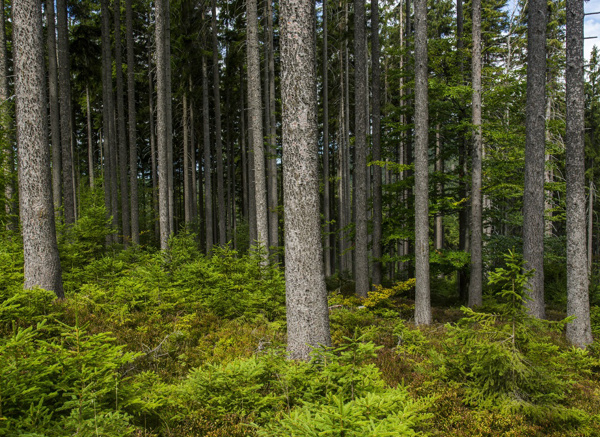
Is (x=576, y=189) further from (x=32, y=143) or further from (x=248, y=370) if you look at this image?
(x=32, y=143)

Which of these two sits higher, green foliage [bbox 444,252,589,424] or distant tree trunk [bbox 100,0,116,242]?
distant tree trunk [bbox 100,0,116,242]

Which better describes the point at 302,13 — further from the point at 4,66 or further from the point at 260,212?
the point at 4,66

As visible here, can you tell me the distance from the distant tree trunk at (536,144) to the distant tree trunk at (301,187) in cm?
751

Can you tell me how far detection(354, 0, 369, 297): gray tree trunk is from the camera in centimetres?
1238

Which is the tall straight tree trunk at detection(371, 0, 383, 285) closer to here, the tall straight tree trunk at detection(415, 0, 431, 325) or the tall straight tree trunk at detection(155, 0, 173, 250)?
the tall straight tree trunk at detection(415, 0, 431, 325)

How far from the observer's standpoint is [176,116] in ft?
80.1

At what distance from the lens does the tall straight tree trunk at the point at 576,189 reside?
26.8ft

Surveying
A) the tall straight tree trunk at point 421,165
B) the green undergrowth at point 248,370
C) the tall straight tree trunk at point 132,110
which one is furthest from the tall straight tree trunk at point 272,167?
the tall straight tree trunk at point 421,165

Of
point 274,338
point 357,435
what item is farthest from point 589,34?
point 357,435

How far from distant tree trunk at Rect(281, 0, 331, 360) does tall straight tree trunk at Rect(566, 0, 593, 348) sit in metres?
6.77

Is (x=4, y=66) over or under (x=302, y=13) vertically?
over

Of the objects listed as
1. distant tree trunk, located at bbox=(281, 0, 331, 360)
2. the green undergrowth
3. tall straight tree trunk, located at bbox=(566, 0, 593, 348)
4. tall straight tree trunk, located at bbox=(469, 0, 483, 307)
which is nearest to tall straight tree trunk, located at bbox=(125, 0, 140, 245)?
the green undergrowth

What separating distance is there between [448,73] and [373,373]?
14108mm

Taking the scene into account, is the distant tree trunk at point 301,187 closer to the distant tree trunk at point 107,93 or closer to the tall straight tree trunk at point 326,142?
the tall straight tree trunk at point 326,142
